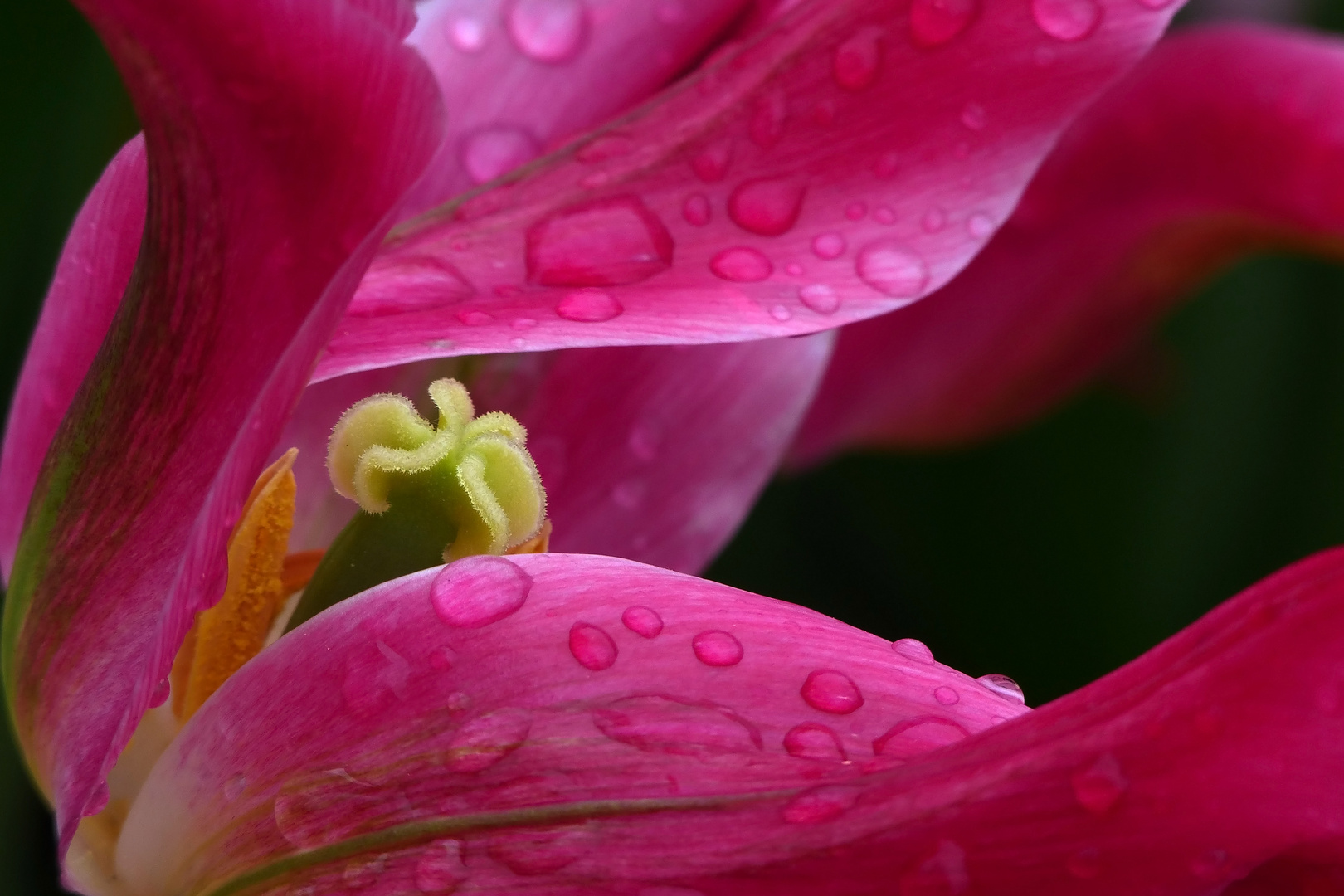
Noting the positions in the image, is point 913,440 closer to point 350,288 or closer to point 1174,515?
point 1174,515

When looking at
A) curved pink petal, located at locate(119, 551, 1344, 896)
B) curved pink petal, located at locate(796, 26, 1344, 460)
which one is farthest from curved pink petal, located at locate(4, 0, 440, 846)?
curved pink petal, located at locate(796, 26, 1344, 460)

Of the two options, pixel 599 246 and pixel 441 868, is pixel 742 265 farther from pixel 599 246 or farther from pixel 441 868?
pixel 441 868

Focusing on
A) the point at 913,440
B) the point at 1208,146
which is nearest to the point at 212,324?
the point at 1208,146

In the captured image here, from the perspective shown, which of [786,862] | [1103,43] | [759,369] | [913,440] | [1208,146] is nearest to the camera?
[786,862]

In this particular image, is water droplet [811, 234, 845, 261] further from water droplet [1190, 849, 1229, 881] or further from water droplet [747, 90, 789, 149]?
water droplet [1190, 849, 1229, 881]

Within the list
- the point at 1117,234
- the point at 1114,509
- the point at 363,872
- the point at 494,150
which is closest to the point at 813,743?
the point at 363,872

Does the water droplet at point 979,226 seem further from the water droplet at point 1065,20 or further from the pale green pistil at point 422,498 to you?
the pale green pistil at point 422,498

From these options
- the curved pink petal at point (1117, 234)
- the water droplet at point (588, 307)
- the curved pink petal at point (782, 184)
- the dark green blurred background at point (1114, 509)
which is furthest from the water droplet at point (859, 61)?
the dark green blurred background at point (1114, 509)
